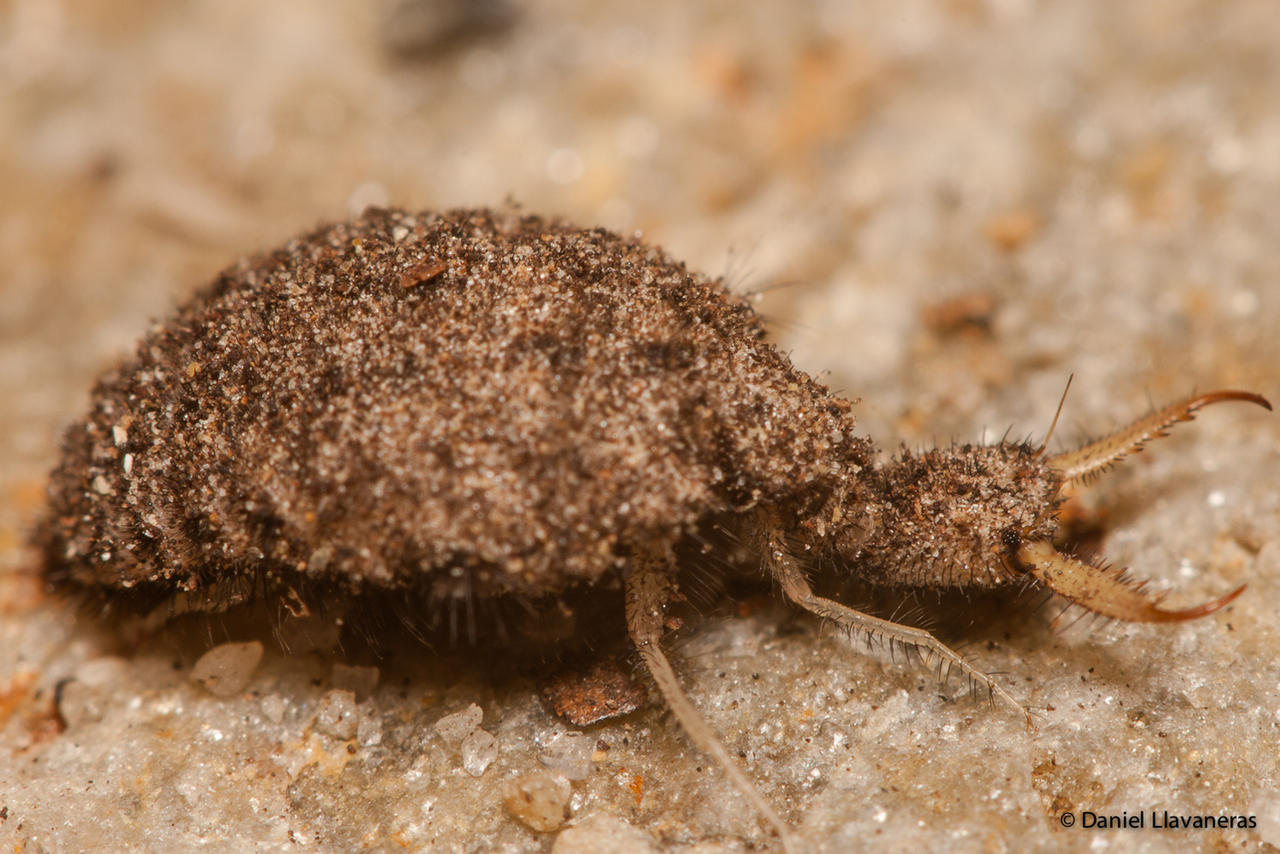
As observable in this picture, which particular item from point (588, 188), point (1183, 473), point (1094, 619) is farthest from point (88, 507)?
point (1183, 473)

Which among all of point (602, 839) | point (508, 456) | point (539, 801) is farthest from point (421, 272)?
point (602, 839)

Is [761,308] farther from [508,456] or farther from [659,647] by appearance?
[508,456]

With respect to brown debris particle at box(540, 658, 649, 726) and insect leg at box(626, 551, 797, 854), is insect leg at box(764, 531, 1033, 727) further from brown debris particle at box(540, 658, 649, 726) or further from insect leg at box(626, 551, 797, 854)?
brown debris particle at box(540, 658, 649, 726)

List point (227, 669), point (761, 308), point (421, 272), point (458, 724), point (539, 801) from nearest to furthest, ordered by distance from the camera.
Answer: point (539, 801)
point (421, 272)
point (458, 724)
point (227, 669)
point (761, 308)

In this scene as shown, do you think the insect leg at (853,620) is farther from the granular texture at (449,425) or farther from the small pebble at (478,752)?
the small pebble at (478,752)

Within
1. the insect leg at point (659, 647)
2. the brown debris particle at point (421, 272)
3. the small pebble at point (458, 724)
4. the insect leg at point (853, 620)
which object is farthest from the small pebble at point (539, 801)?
the brown debris particle at point (421, 272)

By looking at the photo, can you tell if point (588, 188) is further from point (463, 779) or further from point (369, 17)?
point (463, 779)

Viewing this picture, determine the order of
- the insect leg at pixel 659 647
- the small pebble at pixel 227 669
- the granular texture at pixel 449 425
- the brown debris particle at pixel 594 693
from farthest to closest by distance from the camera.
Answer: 1. the small pebble at pixel 227 669
2. the brown debris particle at pixel 594 693
3. the insect leg at pixel 659 647
4. the granular texture at pixel 449 425
